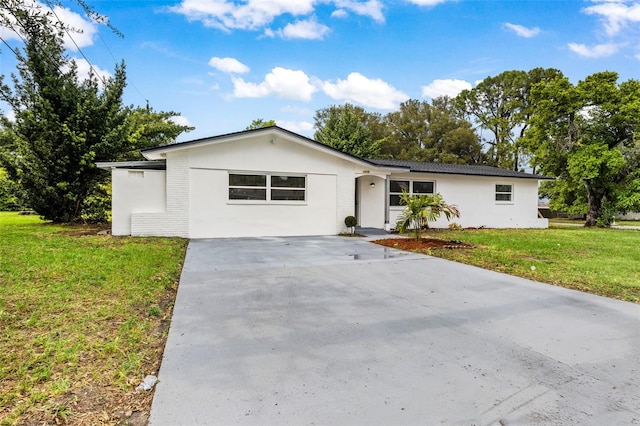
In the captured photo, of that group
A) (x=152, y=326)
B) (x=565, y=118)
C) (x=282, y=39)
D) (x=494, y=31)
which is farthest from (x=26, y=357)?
(x=565, y=118)

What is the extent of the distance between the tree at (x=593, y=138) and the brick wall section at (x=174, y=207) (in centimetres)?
1894

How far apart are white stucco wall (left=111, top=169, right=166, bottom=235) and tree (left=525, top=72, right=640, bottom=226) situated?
1983cm

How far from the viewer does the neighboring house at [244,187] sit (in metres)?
11.2

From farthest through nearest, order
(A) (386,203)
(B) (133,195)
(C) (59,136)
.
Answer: (A) (386,203), (C) (59,136), (B) (133,195)

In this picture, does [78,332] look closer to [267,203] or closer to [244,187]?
[244,187]

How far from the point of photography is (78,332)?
11.1ft

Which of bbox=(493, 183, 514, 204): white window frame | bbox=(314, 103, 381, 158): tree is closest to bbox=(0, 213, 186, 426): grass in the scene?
bbox=(493, 183, 514, 204): white window frame

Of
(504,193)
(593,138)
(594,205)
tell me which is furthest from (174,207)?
(594,205)

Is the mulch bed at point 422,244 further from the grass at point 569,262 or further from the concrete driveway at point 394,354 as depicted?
the concrete driveway at point 394,354

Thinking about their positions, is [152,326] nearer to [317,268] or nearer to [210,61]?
[317,268]

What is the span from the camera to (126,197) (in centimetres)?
1112

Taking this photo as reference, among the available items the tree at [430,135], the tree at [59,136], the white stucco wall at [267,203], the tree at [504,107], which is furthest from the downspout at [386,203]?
the tree at [504,107]

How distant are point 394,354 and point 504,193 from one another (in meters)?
17.0

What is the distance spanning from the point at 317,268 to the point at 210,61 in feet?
40.6
